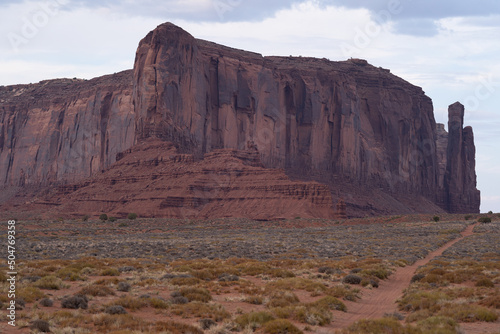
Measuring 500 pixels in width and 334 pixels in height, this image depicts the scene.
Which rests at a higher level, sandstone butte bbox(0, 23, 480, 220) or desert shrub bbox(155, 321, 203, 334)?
sandstone butte bbox(0, 23, 480, 220)

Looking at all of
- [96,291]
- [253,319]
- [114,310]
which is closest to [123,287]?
[96,291]

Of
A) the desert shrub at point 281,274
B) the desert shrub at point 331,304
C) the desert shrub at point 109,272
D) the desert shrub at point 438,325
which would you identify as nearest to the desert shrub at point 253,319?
the desert shrub at point 331,304

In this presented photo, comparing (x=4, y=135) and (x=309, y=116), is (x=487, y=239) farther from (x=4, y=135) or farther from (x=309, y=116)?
(x=4, y=135)

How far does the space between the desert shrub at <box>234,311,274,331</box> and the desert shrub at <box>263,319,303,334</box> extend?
1.91 ft

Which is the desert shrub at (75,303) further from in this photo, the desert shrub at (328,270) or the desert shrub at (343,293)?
the desert shrub at (328,270)

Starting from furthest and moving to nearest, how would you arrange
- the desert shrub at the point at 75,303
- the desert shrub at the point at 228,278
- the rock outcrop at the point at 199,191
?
the rock outcrop at the point at 199,191, the desert shrub at the point at 228,278, the desert shrub at the point at 75,303

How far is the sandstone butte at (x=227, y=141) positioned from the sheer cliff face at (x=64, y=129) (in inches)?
14.2

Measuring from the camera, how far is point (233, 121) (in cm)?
13675

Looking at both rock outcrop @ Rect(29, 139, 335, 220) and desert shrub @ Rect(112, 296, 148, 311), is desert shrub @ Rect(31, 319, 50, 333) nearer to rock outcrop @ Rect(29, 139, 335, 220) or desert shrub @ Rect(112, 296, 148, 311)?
desert shrub @ Rect(112, 296, 148, 311)

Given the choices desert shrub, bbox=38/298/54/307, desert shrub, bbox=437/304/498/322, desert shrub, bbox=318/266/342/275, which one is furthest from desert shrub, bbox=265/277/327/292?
desert shrub, bbox=38/298/54/307

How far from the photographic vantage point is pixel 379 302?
24781mm

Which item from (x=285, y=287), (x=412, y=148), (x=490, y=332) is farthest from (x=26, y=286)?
(x=412, y=148)

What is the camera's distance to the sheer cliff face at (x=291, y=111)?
119 m

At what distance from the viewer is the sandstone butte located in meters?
→ 97.2
